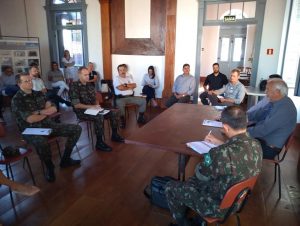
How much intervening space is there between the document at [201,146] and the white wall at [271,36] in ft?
12.6

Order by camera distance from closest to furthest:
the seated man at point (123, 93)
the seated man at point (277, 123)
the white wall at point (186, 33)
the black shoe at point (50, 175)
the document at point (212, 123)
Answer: the seated man at point (277, 123) → the document at point (212, 123) → the black shoe at point (50, 175) → the seated man at point (123, 93) → the white wall at point (186, 33)

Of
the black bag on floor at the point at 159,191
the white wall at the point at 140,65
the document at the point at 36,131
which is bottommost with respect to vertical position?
the black bag on floor at the point at 159,191

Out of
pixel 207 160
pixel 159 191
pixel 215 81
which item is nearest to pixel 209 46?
pixel 215 81

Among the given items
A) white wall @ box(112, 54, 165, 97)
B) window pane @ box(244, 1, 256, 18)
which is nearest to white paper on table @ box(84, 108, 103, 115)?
white wall @ box(112, 54, 165, 97)

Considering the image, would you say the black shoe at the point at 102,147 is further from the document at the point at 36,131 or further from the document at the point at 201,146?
the document at the point at 201,146

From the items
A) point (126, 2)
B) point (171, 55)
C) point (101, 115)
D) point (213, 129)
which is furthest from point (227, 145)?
point (126, 2)

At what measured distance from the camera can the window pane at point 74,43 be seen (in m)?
7.22

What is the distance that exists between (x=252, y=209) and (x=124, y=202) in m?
1.27

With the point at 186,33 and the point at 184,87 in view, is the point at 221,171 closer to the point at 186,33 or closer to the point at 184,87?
the point at 184,87

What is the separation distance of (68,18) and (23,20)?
1446 mm

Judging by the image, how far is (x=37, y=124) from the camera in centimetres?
296

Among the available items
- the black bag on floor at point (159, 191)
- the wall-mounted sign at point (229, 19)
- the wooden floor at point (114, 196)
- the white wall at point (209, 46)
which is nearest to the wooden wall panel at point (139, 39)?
the wall-mounted sign at point (229, 19)

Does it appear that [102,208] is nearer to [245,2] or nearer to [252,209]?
[252,209]

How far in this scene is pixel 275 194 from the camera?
2.62 meters
